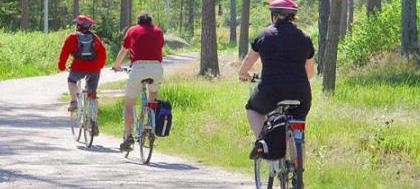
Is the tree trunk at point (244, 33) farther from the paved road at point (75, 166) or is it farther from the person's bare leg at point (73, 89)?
the person's bare leg at point (73, 89)

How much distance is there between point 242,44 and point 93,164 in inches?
1070

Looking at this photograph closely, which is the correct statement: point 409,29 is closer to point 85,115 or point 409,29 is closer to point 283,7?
point 85,115

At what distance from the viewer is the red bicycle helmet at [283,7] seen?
24.8 ft

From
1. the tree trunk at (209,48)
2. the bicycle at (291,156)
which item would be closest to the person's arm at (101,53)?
the bicycle at (291,156)

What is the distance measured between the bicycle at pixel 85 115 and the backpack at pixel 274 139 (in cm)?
575

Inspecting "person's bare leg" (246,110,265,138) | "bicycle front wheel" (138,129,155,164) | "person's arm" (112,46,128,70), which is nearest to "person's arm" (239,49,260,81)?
"person's bare leg" (246,110,265,138)

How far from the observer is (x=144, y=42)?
11.2 metres

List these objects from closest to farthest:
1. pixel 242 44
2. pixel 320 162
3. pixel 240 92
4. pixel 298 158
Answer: pixel 298 158 < pixel 320 162 < pixel 240 92 < pixel 242 44

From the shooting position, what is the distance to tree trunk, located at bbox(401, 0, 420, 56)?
22359 millimetres

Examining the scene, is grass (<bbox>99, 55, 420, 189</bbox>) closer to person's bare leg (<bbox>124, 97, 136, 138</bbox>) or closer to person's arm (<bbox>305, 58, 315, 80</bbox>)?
person's bare leg (<bbox>124, 97, 136, 138</bbox>)

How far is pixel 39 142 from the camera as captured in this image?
13.3 meters

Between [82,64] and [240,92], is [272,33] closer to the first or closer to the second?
[82,64]

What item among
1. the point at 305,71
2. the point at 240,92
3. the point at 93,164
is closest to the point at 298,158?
the point at 305,71

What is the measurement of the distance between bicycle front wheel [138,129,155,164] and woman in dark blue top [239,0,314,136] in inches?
151
